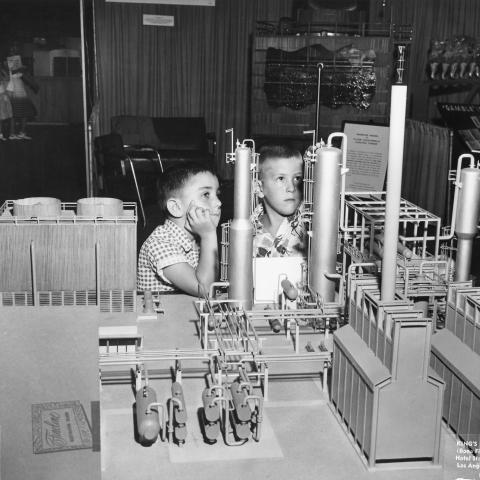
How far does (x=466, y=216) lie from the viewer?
190 cm

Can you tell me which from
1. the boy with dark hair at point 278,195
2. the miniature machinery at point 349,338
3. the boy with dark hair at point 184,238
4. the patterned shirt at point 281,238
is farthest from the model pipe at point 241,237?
the boy with dark hair at point 278,195

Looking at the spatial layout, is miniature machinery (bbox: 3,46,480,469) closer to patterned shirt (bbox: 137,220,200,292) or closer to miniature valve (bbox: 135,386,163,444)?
miniature valve (bbox: 135,386,163,444)

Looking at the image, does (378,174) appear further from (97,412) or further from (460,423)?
(97,412)

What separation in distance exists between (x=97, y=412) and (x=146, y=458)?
0.78 ft

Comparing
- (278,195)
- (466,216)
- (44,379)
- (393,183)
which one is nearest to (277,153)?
(278,195)

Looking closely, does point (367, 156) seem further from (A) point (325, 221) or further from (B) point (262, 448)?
(B) point (262, 448)

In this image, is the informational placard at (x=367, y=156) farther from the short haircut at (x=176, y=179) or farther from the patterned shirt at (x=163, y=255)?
the patterned shirt at (x=163, y=255)

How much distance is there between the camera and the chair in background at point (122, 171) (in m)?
6.66

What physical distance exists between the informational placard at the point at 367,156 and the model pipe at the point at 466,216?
329 cm

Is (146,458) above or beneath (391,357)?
beneath

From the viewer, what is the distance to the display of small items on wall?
7.40 m

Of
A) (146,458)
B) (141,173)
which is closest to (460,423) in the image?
(146,458)

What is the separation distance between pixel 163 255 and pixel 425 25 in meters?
7.00

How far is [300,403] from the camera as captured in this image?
65.9 inches
